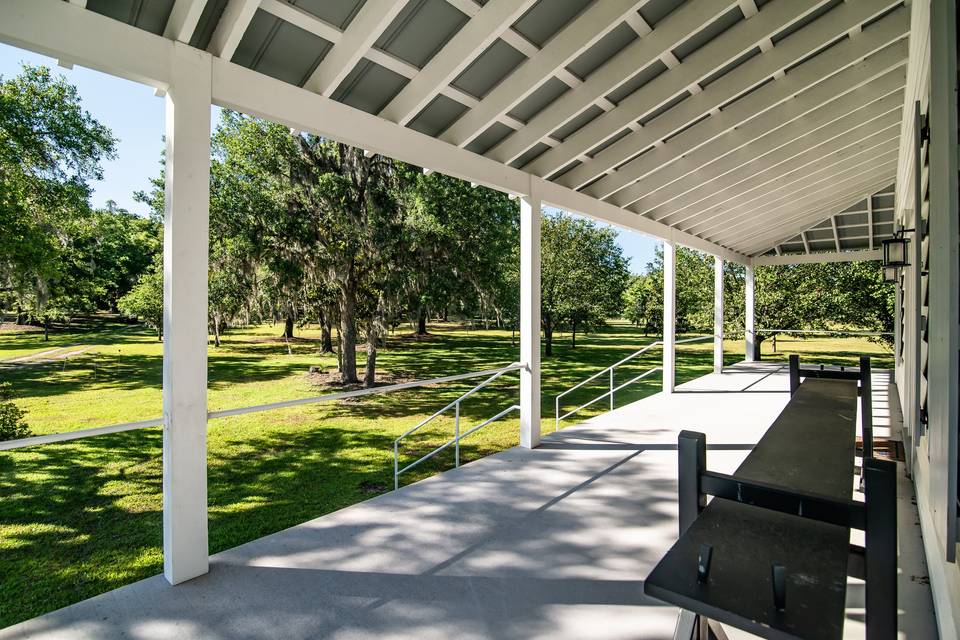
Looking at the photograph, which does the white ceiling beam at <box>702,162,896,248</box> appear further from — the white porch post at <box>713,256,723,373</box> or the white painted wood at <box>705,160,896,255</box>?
the white porch post at <box>713,256,723,373</box>

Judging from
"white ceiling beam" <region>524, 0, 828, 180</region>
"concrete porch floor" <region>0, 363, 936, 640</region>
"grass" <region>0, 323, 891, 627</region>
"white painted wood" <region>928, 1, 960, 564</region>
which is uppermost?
"white ceiling beam" <region>524, 0, 828, 180</region>

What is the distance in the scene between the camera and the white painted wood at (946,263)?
1212 millimetres

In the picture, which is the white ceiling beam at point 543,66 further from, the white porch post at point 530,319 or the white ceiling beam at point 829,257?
the white ceiling beam at point 829,257

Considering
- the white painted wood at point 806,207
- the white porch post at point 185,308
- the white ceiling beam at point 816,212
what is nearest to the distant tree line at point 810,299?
the white ceiling beam at point 816,212

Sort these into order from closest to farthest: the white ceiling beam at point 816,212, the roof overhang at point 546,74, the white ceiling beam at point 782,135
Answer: the roof overhang at point 546,74 < the white ceiling beam at point 782,135 < the white ceiling beam at point 816,212

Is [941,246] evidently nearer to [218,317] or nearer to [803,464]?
[803,464]

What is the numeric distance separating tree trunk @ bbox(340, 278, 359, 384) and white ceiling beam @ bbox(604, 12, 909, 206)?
678cm

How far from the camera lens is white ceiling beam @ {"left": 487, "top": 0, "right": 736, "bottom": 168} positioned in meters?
2.82

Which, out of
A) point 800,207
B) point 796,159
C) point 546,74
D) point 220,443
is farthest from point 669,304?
point 220,443

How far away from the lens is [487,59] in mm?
2947

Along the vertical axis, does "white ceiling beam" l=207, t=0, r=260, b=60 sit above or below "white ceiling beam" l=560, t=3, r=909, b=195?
below

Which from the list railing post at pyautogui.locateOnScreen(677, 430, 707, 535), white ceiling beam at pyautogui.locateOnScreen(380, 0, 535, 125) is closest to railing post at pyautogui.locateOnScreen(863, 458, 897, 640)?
railing post at pyautogui.locateOnScreen(677, 430, 707, 535)

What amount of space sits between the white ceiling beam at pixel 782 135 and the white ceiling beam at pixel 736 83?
1.54 ft

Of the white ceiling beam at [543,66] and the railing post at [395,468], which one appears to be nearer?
the white ceiling beam at [543,66]
